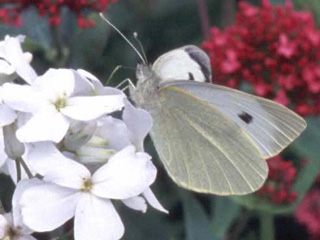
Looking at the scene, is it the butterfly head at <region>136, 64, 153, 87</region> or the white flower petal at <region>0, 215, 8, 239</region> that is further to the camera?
the butterfly head at <region>136, 64, 153, 87</region>

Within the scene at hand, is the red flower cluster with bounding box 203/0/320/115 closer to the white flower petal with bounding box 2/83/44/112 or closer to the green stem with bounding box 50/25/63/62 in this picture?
the green stem with bounding box 50/25/63/62

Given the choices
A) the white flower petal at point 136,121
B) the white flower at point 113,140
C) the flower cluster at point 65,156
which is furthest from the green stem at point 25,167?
the white flower petal at point 136,121

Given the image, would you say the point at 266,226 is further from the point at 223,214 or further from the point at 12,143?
the point at 12,143

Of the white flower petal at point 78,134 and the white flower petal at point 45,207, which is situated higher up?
the white flower petal at point 78,134

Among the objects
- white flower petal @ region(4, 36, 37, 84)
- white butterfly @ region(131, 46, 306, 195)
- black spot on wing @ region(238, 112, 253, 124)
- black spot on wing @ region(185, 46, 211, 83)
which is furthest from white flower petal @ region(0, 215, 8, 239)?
black spot on wing @ region(238, 112, 253, 124)

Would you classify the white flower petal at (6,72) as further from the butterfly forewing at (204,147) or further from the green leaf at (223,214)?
the green leaf at (223,214)

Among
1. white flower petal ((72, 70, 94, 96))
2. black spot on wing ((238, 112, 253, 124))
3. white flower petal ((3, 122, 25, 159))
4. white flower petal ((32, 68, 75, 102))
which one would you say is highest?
white flower petal ((32, 68, 75, 102))

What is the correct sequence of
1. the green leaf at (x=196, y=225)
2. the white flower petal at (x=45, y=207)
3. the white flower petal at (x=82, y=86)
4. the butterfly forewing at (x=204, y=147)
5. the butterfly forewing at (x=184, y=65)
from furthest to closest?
1. the green leaf at (x=196, y=225)
2. the butterfly forewing at (x=204, y=147)
3. the butterfly forewing at (x=184, y=65)
4. the white flower petal at (x=82, y=86)
5. the white flower petal at (x=45, y=207)
